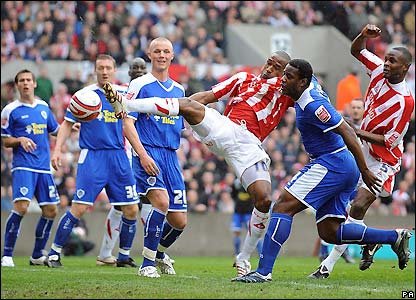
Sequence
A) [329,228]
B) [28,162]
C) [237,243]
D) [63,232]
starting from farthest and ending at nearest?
1. [237,243]
2. [28,162]
3. [63,232]
4. [329,228]

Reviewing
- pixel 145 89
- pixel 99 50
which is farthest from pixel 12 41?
pixel 145 89

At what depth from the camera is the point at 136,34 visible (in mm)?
24188

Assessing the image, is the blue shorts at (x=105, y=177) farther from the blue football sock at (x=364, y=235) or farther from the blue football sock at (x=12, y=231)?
the blue football sock at (x=364, y=235)

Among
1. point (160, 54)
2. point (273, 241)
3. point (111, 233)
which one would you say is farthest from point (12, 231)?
point (273, 241)

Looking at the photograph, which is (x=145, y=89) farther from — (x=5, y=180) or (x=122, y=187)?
(x=5, y=180)

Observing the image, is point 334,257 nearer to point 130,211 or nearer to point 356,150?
point 356,150

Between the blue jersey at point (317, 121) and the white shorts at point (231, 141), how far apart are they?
69 centimetres

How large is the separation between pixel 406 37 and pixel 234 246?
992cm

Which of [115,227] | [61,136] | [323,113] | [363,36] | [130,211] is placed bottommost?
[115,227]

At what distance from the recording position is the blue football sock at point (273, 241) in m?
10.0

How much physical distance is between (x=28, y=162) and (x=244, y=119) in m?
4.67

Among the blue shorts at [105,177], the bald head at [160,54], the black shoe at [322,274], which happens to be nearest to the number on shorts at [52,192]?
the blue shorts at [105,177]

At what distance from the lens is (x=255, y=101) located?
11.4 meters

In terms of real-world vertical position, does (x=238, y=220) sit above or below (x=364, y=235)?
below
